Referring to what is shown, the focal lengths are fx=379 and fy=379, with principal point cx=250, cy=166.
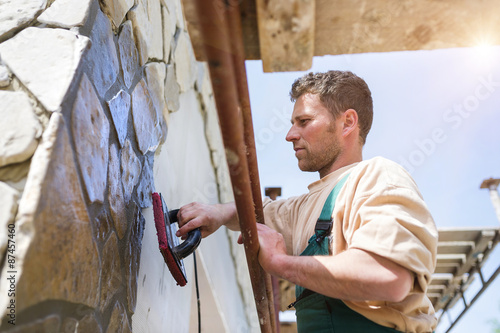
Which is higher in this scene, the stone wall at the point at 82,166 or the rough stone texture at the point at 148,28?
the rough stone texture at the point at 148,28

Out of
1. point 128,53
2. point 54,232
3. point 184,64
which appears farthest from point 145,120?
point 184,64

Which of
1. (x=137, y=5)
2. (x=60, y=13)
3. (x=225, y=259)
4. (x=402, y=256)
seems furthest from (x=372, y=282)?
(x=225, y=259)

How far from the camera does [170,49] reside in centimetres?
247

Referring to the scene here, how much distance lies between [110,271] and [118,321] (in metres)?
0.20

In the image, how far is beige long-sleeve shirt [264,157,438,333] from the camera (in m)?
1.16

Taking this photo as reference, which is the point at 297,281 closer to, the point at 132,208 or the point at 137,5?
the point at 132,208

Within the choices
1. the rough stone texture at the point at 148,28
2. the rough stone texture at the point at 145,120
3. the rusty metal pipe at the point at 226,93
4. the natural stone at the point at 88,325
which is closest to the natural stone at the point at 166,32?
the rough stone texture at the point at 148,28

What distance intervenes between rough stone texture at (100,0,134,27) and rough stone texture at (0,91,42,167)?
62cm

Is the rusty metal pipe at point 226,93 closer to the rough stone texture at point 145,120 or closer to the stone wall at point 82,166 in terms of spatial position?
the stone wall at point 82,166

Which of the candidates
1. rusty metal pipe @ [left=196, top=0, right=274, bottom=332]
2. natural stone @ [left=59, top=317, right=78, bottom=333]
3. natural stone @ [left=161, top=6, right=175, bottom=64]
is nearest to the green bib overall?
rusty metal pipe @ [left=196, top=0, right=274, bottom=332]

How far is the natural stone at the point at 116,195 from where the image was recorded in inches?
52.3

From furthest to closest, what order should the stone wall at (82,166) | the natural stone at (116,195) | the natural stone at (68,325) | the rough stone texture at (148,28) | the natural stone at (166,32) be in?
the natural stone at (166,32) → the rough stone texture at (148,28) → the natural stone at (116,195) → the natural stone at (68,325) → the stone wall at (82,166)

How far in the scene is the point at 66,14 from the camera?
1250 millimetres

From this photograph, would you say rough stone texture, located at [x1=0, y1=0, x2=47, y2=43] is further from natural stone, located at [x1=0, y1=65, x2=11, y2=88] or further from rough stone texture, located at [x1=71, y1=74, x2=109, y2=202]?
rough stone texture, located at [x1=71, y1=74, x2=109, y2=202]
